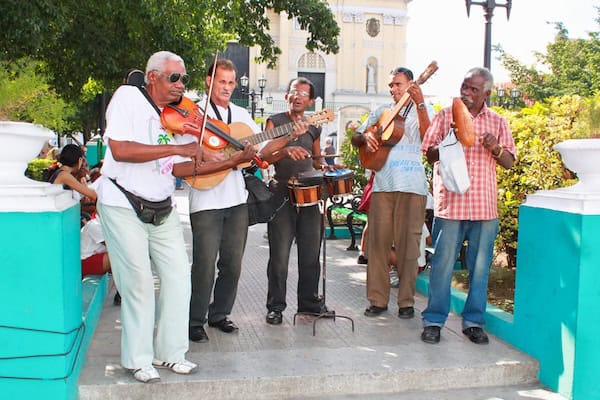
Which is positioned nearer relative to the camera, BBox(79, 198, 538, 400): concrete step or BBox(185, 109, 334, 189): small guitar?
BBox(79, 198, 538, 400): concrete step

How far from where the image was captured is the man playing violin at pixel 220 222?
190 inches

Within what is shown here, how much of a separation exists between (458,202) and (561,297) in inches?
40.1

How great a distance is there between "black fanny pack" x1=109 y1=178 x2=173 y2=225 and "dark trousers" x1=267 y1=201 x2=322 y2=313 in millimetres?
1549

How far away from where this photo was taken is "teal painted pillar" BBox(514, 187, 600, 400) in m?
4.12

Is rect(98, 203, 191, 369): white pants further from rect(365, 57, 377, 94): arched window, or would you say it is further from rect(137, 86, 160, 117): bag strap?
rect(365, 57, 377, 94): arched window

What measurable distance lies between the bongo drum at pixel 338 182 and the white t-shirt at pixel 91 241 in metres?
2.10

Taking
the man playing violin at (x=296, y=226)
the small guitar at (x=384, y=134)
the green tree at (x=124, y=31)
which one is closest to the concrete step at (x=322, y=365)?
the man playing violin at (x=296, y=226)

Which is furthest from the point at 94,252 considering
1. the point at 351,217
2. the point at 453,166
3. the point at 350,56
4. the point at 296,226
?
the point at 350,56

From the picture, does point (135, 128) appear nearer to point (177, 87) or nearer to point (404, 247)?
point (177, 87)

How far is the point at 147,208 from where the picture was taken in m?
3.93

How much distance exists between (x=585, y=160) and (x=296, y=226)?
2299mm

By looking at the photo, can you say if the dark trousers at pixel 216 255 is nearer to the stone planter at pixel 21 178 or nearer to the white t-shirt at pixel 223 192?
the white t-shirt at pixel 223 192

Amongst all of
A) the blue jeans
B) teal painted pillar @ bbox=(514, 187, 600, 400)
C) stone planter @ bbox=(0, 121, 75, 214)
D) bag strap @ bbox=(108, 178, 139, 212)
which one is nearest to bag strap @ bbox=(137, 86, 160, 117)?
bag strap @ bbox=(108, 178, 139, 212)

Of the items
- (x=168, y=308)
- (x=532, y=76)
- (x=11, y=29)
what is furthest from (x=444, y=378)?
(x=532, y=76)
